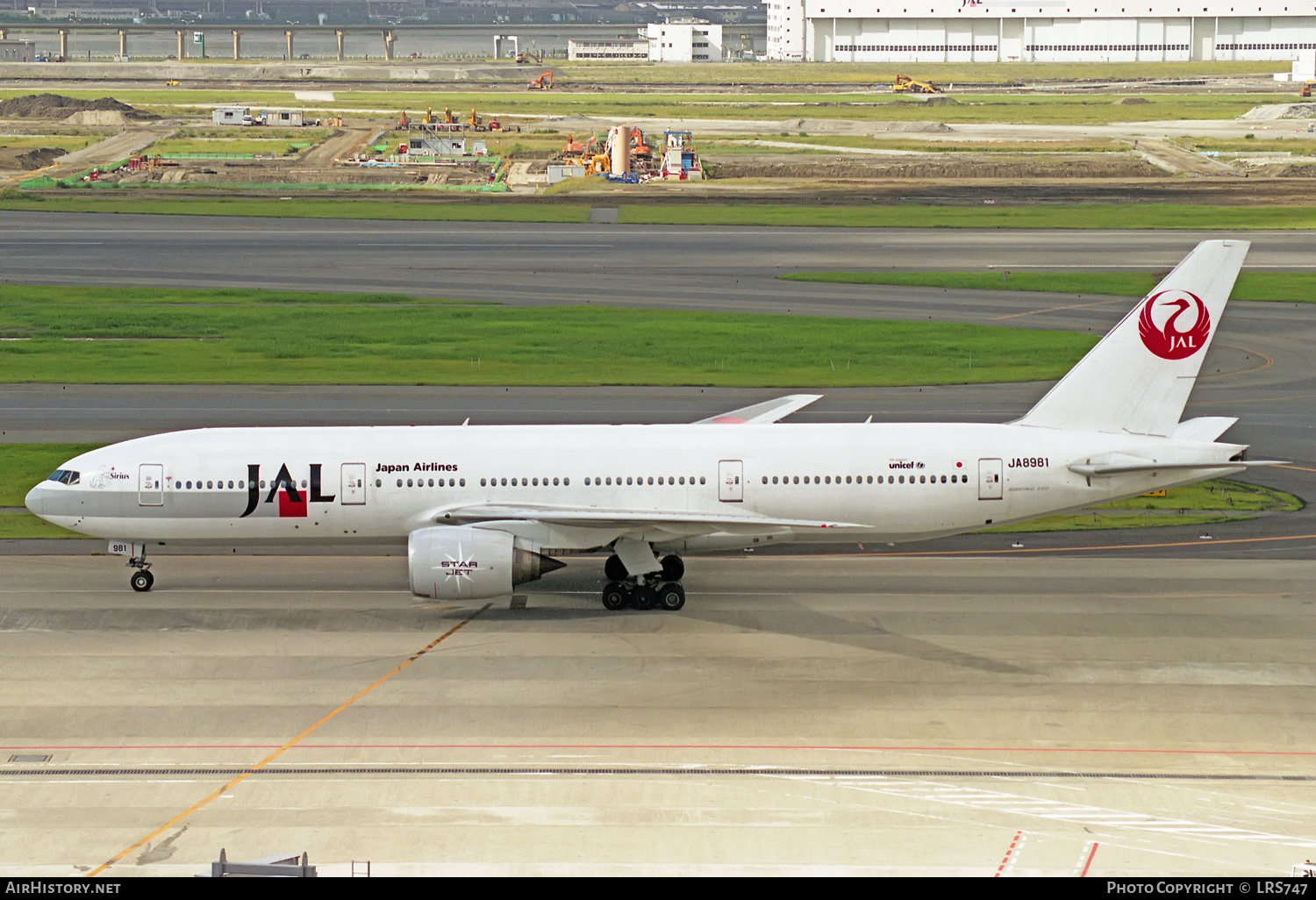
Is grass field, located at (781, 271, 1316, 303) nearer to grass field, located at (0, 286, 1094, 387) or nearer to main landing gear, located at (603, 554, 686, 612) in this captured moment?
grass field, located at (0, 286, 1094, 387)

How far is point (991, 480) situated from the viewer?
35.9 metres

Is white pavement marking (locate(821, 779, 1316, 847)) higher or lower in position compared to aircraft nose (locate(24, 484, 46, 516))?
lower

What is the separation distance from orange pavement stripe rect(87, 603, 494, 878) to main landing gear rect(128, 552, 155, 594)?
29.4 feet

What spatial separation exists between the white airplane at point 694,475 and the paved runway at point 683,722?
6.26 ft

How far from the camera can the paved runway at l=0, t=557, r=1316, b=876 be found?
22859 millimetres

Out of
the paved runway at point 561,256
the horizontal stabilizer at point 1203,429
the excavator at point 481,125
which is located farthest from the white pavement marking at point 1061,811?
the excavator at point 481,125

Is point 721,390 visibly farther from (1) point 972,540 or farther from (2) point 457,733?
(2) point 457,733

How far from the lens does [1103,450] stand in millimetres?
35875

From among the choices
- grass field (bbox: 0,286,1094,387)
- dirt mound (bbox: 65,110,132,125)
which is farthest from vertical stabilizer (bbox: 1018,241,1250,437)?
dirt mound (bbox: 65,110,132,125)

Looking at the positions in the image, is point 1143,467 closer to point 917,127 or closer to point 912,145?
point 912,145

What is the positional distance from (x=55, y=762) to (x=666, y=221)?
8926 centimetres

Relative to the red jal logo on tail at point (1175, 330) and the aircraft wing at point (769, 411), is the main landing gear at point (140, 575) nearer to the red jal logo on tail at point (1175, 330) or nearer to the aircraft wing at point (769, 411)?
the aircraft wing at point (769, 411)

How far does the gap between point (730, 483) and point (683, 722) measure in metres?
9.33

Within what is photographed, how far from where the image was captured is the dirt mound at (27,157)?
149875 millimetres
